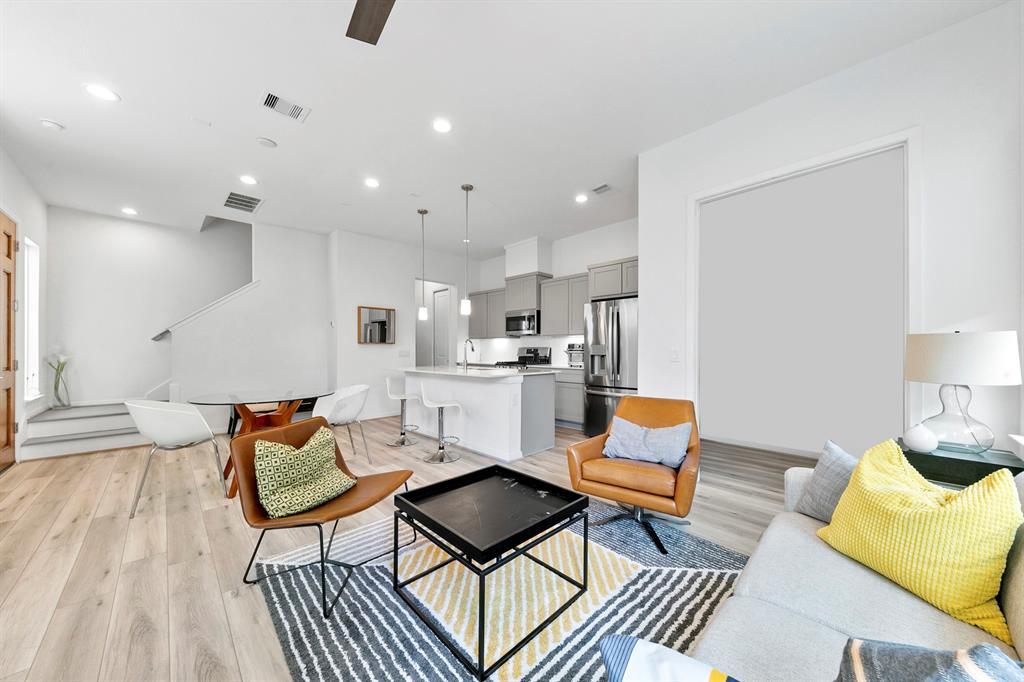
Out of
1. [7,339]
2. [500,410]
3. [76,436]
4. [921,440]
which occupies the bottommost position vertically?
[76,436]

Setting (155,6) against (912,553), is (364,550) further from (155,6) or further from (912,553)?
(155,6)

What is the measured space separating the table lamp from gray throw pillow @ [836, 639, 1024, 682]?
6.26 ft

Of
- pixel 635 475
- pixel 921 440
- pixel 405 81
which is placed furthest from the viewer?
pixel 405 81

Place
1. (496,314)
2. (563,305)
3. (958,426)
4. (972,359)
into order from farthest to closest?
(496,314), (563,305), (958,426), (972,359)

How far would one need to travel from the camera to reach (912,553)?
120 centimetres

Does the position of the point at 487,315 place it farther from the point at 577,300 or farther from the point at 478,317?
the point at 577,300

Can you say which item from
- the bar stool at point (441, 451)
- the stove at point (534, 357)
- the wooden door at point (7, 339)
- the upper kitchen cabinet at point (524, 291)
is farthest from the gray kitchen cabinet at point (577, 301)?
the wooden door at point (7, 339)

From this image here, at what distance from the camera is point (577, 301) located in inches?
236

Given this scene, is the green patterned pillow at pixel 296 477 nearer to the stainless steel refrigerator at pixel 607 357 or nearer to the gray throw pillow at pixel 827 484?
the gray throw pillow at pixel 827 484

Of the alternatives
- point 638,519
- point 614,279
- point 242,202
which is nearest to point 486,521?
point 638,519

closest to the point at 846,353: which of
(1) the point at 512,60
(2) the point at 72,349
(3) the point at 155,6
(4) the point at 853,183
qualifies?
(4) the point at 853,183

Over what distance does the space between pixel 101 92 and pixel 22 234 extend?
2746 mm

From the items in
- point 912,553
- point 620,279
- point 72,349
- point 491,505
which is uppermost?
point 620,279

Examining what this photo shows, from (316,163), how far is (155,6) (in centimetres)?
179
